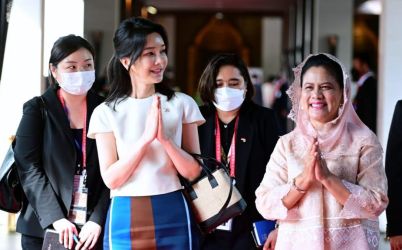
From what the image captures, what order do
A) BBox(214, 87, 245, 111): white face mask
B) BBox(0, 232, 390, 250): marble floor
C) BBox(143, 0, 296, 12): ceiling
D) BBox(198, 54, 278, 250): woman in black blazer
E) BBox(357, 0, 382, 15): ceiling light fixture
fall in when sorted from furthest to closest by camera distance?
BBox(143, 0, 296, 12): ceiling < BBox(357, 0, 382, 15): ceiling light fixture < BBox(0, 232, 390, 250): marble floor < BBox(214, 87, 245, 111): white face mask < BBox(198, 54, 278, 250): woman in black blazer

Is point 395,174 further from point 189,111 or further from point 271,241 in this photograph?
A: point 189,111

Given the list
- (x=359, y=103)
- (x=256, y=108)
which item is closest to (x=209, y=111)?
(x=256, y=108)

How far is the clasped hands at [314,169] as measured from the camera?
2752 mm

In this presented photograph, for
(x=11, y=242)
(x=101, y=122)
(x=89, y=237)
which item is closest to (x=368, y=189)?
(x=101, y=122)

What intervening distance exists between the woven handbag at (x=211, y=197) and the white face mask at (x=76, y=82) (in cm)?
83

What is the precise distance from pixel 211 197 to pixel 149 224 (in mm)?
270

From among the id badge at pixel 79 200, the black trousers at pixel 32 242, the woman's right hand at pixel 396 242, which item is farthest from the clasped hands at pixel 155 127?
the woman's right hand at pixel 396 242

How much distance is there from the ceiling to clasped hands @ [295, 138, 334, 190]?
17.7 meters

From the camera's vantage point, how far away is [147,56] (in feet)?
9.74

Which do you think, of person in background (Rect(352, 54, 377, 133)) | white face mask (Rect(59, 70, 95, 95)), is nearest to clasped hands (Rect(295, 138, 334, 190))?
white face mask (Rect(59, 70, 95, 95))

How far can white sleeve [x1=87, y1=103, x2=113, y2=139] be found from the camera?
2.95 metres

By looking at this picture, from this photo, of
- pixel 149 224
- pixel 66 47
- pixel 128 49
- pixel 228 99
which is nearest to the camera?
pixel 149 224

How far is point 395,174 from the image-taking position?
3.67m

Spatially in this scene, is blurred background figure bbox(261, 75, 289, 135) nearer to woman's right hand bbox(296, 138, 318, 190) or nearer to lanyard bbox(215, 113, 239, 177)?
lanyard bbox(215, 113, 239, 177)
